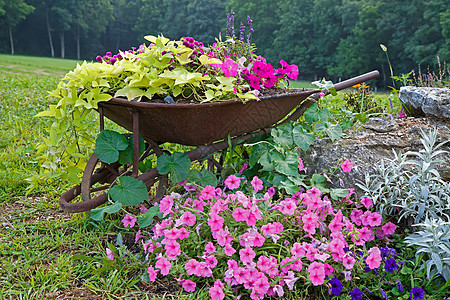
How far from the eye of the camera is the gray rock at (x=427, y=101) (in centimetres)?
234

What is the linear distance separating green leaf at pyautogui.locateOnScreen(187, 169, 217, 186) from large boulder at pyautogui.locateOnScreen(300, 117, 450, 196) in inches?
23.1

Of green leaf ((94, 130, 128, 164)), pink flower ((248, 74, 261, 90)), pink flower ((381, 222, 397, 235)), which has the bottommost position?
pink flower ((381, 222, 397, 235))

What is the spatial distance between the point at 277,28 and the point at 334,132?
129 feet

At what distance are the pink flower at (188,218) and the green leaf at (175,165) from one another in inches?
12.3

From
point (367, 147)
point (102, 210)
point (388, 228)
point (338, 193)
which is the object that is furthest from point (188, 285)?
point (367, 147)

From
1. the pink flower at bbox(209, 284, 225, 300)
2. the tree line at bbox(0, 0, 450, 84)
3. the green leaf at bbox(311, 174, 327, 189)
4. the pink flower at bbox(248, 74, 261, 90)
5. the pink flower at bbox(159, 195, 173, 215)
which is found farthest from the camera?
the tree line at bbox(0, 0, 450, 84)

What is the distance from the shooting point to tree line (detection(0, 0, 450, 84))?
25.7 meters

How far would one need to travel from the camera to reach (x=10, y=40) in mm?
40906

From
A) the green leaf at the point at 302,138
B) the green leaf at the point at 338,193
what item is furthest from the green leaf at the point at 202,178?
the green leaf at the point at 338,193

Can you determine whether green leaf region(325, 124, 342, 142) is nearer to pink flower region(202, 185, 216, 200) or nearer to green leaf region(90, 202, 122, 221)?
pink flower region(202, 185, 216, 200)

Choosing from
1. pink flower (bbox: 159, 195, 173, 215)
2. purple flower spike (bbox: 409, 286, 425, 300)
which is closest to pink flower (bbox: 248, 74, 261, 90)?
pink flower (bbox: 159, 195, 173, 215)

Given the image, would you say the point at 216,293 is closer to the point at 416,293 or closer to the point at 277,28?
the point at 416,293

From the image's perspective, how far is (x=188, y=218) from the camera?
1.65 metres

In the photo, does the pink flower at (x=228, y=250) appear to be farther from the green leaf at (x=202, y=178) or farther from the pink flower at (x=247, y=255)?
the green leaf at (x=202, y=178)
